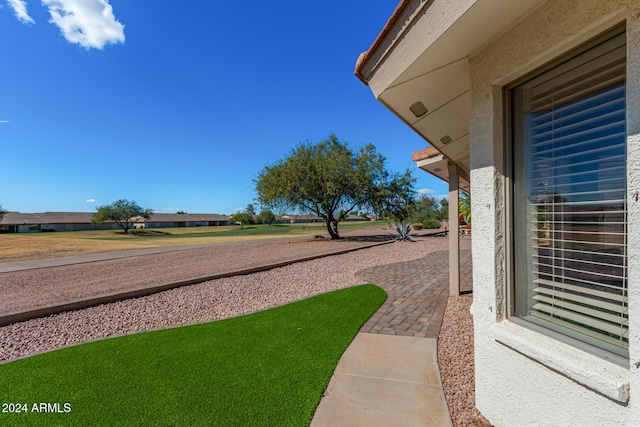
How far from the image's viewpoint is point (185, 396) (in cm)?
299

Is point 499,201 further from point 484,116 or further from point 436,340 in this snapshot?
point 436,340

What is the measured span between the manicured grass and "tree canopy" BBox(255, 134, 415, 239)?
15613 millimetres

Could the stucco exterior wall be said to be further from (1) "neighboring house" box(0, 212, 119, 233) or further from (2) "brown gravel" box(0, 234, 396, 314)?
(1) "neighboring house" box(0, 212, 119, 233)

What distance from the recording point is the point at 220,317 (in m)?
5.52

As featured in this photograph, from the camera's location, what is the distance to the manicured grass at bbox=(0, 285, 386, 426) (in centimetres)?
273

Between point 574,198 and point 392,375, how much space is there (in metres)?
2.60

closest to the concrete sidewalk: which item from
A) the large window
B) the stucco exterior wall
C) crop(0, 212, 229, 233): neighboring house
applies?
the stucco exterior wall

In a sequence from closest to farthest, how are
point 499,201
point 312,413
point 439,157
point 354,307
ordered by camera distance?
point 499,201 < point 312,413 < point 354,307 < point 439,157

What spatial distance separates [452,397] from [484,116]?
2.78 m

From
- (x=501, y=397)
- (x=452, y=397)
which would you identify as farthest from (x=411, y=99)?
(x=452, y=397)

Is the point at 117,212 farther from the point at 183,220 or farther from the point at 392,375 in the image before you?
the point at 392,375

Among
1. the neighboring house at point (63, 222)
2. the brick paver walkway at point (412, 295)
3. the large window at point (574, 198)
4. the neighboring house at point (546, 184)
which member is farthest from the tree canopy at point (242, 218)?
the large window at point (574, 198)

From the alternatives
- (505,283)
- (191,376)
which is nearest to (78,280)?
(191,376)

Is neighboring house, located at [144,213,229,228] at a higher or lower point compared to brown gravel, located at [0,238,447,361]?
higher
